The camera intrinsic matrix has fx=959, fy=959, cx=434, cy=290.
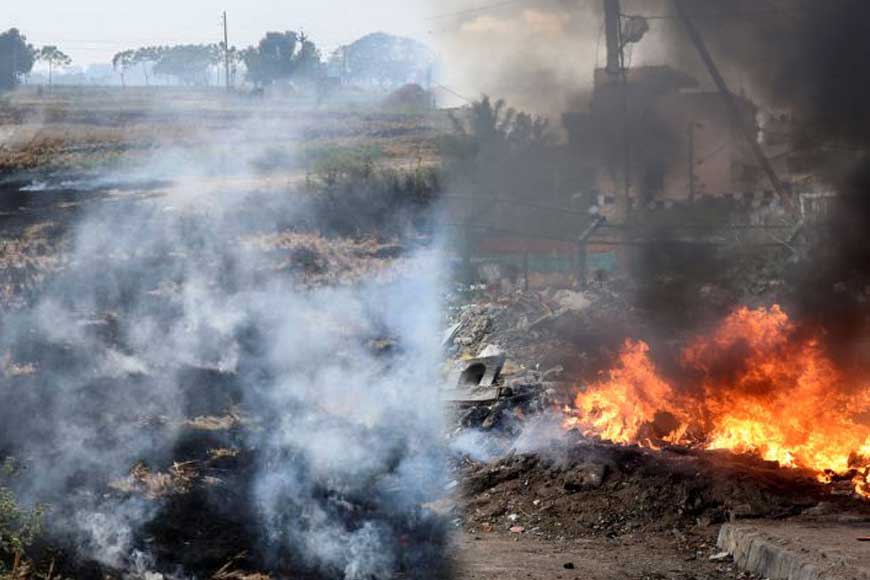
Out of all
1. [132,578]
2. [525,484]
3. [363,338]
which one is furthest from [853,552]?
[363,338]

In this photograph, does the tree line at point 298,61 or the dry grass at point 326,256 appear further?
the tree line at point 298,61

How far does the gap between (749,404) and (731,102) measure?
868cm

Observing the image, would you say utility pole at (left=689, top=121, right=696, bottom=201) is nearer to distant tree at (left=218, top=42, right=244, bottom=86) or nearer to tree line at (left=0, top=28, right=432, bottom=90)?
tree line at (left=0, top=28, right=432, bottom=90)

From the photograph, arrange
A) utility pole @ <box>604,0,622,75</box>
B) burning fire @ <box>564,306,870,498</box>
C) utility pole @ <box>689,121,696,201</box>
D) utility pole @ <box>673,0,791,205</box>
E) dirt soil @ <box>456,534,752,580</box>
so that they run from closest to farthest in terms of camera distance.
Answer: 1. dirt soil @ <box>456,534,752,580</box>
2. burning fire @ <box>564,306,870,498</box>
3. utility pole @ <box>673,0,791,205</box>
4. utility pole @ <box>604,0,622,75</box>
5. utility pole @ <box>689,121,696,201</box>

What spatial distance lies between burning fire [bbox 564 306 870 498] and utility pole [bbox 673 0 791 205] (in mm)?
5918

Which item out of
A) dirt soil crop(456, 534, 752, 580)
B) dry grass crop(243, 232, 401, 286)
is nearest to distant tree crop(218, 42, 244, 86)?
dry grass crop(243, 232, 401, 286)

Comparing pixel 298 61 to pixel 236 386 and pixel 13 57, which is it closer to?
pixel 13 57

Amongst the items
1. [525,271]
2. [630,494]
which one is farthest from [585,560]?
[525,271]

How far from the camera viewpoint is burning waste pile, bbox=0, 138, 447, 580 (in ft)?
28.1

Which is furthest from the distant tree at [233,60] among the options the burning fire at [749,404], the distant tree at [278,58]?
the burning fire at [749,404]

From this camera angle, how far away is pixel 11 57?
33344 mm

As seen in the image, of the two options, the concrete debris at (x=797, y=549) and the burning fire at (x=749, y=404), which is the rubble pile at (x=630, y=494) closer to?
the concrete debris at (x=797, y=549)

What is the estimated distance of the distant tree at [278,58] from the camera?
3584 cm

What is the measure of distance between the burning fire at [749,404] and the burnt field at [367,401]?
44 mm
